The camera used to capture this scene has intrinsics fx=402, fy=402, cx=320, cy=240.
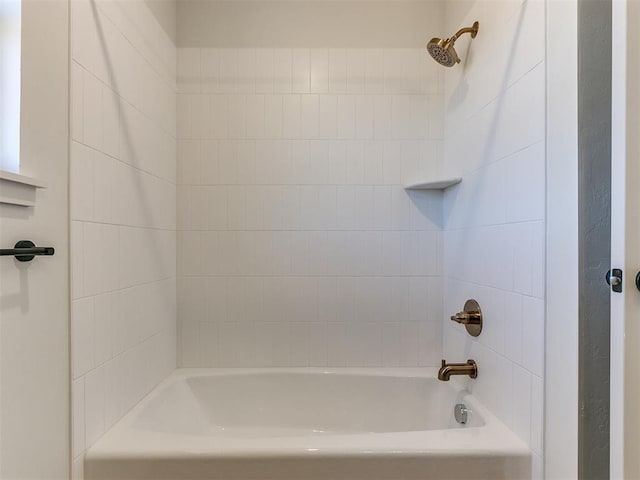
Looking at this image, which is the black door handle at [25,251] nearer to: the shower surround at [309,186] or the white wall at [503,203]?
the shower surround at [309,186]

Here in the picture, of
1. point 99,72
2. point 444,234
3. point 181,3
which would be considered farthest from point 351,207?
point 181,3

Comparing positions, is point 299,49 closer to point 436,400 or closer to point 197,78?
point 197,78

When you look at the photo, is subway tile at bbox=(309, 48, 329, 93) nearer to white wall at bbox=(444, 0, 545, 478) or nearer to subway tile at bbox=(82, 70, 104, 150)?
white wall at bbox=(444, 0, 545, 478)

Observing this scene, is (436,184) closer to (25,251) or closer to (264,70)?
(264,70)

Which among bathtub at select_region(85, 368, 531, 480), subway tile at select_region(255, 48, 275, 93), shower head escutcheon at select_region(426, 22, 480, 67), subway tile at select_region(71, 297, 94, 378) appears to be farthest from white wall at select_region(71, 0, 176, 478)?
shower head escutcheon at select_region(426, 22, 480, 67)

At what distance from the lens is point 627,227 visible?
0.82m

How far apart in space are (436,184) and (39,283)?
1550 mm

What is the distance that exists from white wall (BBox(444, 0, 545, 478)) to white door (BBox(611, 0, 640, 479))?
0.33 meters

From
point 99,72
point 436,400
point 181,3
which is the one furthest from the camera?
point 181,3

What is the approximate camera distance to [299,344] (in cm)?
200

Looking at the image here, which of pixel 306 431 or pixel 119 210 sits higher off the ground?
pixel 119 210

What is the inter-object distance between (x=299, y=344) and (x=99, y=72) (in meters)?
1.41

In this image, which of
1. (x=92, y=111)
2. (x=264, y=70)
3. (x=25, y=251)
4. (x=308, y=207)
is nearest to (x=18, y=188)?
(x=25, y=251)

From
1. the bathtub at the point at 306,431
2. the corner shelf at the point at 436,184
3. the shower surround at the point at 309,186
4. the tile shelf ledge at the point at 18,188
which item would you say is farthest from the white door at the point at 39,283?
the corner shelf at the point at 436,184
